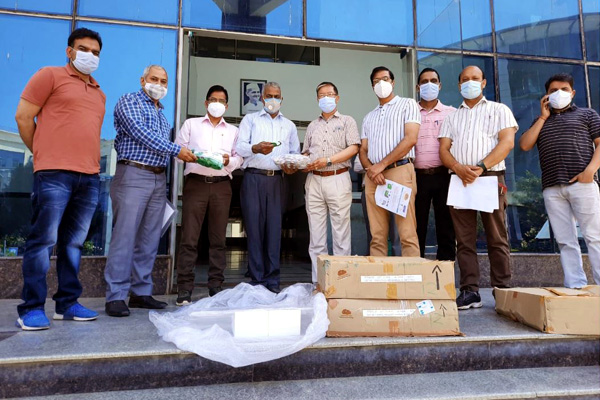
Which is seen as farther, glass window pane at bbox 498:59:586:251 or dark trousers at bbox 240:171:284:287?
glass window pane at bbox 498:59:586:251

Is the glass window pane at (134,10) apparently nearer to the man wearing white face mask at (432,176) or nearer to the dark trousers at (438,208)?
the man wearing white face mask at (432,176)

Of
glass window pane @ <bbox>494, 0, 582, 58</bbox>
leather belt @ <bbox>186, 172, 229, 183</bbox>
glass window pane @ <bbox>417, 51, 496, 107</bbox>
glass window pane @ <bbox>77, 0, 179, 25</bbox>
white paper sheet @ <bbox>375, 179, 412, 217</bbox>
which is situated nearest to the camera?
white paper sheet @ <bbox>375, 179, 412, 217</bbox>

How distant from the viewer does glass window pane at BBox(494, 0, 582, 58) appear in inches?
164

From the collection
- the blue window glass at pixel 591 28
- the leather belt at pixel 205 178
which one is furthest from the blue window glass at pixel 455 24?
the leather belt at pixel 205 178

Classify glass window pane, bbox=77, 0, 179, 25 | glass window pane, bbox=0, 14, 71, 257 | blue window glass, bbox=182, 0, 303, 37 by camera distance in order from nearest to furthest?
glass window pane, bbox=0, 14, 71, 257 → glass window pane, bbox=77, 0, 179, 25 → blue window glass, bbox=182, 0, 303, 37

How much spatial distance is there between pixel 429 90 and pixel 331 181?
103 cm

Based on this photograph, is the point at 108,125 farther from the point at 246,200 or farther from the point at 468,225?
the point at 468,225

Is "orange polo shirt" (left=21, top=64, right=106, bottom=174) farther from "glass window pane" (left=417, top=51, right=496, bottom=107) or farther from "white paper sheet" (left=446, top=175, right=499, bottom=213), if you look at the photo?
"glass window pane" (left=417, top=51, right=496, bottom=107)

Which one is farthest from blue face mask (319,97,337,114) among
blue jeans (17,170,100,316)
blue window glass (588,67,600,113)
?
blue window glass (588,67,600,113)

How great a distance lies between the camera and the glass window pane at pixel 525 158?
3908 millimetres

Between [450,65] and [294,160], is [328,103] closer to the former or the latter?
[294,160]

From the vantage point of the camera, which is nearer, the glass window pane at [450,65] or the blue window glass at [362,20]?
the blue window glass at [362,20]

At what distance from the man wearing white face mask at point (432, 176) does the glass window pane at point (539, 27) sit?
69.3 inches

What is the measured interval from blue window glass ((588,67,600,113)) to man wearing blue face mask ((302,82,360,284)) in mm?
3059
